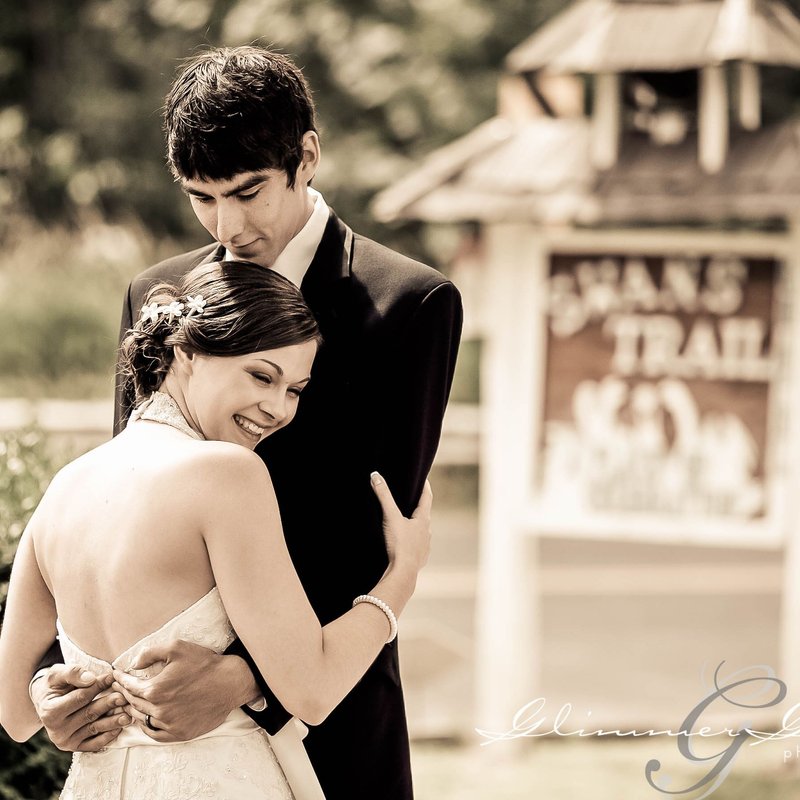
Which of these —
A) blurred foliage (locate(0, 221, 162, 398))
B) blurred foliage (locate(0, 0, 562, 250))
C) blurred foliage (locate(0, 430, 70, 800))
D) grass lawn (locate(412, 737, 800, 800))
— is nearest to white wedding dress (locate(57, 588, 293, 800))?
blurred foliage (locate(0, 430, 70, 800))

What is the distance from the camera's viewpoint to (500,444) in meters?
5.32

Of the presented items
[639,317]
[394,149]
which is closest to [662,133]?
[639,317]

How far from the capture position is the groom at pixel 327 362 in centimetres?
194

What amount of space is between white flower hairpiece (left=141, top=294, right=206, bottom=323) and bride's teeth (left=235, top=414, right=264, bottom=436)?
171 mm

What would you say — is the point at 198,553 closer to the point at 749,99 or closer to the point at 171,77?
the point at 749,99

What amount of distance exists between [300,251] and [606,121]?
3.23 m

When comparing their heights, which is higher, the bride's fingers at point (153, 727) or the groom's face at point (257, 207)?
the groom's face at point (257, 207)

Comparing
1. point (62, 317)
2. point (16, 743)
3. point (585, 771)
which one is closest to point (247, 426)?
point (16, 743)

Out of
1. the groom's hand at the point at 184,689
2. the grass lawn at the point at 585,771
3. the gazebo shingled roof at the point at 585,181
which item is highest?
the gazebo shingled roof at the point at 585,181

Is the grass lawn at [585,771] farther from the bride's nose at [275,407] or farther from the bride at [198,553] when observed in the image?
the bride's nose at [275,407]

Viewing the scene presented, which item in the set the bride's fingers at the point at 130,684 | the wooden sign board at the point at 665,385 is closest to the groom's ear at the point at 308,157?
the bride's fingers at the point at 130,684

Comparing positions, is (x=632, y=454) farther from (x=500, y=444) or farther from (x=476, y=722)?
(x=476, y=722)

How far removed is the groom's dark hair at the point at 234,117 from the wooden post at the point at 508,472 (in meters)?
3.28

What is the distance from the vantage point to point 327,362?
2107 mm
